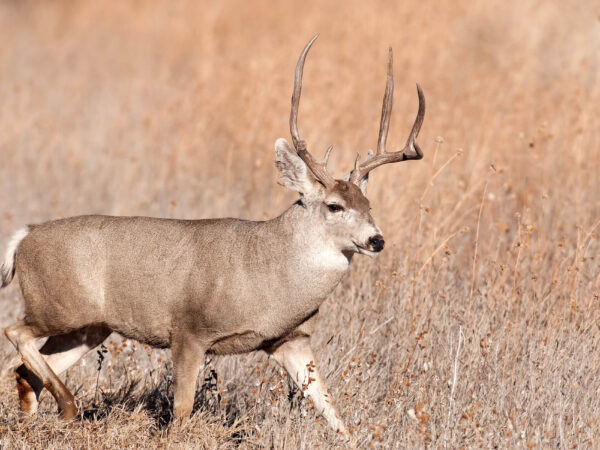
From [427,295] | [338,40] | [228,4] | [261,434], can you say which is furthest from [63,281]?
[228,4]

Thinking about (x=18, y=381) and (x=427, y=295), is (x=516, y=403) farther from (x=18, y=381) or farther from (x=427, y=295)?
(x=18, y=381)

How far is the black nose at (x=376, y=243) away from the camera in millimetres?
4742

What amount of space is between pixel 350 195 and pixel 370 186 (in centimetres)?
317

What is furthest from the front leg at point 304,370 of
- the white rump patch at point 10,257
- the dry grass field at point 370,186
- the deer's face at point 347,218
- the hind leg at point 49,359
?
the white rump patch at point 10,257

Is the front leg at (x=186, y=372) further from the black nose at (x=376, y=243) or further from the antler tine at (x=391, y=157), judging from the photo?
the antler tine at (x=391, y=157)

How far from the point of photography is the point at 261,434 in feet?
16.5

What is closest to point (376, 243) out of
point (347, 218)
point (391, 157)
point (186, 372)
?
point (347, 218)

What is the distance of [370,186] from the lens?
8.15m

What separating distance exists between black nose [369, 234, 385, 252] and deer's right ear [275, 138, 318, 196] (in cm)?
58

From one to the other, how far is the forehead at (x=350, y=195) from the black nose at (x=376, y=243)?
25cm

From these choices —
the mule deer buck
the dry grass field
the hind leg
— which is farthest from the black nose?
the hind leg

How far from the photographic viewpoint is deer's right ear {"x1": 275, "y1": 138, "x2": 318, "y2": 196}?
518 centimetres

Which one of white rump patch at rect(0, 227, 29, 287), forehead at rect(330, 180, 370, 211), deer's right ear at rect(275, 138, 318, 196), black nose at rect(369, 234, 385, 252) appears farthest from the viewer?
white rump patch at rect(0, 227, 29, 287)

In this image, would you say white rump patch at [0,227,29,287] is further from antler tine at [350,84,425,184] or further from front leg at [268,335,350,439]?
antler tine at [350,84,425,184]
